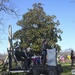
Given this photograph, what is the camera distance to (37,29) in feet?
136

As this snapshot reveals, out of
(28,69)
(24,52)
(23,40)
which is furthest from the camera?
(23,40)

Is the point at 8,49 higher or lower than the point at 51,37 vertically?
lower

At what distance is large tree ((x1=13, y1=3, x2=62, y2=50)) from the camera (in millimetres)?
41156

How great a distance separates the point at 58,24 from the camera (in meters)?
42.0

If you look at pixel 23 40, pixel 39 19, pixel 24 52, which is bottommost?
pixel 24 52

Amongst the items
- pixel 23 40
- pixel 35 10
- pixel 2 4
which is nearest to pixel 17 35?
pixel 23 40

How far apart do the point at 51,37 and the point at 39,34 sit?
64.2 inches

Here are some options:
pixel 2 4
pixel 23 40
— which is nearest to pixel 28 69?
pixel 2 4

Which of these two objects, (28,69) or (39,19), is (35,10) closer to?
(39,19)

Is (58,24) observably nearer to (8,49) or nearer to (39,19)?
(39,19)

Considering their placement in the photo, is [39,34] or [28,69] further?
[39,34]

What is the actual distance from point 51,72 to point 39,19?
91.9 ft

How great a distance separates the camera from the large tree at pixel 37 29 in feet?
135

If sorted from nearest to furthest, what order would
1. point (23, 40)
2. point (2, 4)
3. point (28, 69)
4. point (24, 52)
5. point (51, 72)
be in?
point (51, 72) → point (28, 69) → point (24, 52) → point (2, 4) → point (23, 40)
